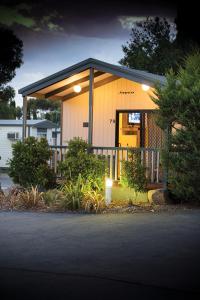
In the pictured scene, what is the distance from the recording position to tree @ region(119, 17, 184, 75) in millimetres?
31953

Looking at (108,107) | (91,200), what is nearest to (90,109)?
(108,107)

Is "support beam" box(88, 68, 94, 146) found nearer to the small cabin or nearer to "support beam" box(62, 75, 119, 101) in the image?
the small cabin

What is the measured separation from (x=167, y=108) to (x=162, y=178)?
2097 millimetres

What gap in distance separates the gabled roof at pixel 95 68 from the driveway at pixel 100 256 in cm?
446

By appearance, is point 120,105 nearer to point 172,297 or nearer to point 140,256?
point 140,256

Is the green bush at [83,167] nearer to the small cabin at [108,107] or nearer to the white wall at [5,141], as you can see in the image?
the small cabin at [108,107]

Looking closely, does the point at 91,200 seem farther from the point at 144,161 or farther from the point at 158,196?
the point at 144,161

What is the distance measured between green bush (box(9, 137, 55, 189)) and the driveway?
8.59 ft

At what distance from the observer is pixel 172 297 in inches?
188

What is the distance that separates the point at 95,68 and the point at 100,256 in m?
8.31

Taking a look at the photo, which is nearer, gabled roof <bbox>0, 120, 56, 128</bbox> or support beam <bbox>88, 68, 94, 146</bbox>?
support beam <bbox>88, 68, 94, 146</bbox>

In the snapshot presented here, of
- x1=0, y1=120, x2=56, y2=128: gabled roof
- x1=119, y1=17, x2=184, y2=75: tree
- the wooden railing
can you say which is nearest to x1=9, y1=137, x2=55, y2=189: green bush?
the wooden railing

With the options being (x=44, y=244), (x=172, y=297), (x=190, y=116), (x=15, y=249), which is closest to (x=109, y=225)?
(x=44, y=244)

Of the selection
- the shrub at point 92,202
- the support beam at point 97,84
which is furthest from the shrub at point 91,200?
the support beam at point 97,84
